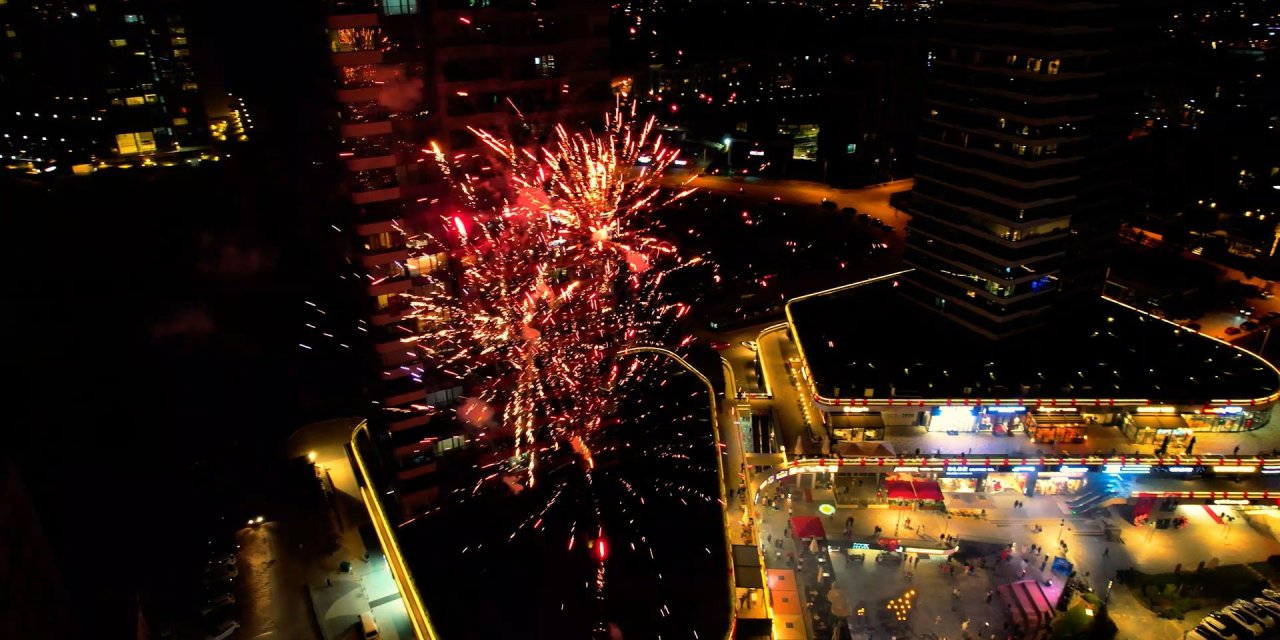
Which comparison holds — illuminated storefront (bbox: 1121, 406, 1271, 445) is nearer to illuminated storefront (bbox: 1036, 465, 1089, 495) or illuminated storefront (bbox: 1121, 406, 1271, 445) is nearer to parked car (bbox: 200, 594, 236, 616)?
illuminated storefront (bbox: 1036, 465, 1089, 495)

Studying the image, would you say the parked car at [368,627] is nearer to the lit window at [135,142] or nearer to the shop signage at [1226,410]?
the shop signage at [1226,410]

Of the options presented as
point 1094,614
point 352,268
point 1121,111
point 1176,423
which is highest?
point 1121,111


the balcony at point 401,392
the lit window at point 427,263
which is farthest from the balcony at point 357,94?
the balcony at point 401,392

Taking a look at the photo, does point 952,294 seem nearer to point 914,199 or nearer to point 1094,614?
point 914,199

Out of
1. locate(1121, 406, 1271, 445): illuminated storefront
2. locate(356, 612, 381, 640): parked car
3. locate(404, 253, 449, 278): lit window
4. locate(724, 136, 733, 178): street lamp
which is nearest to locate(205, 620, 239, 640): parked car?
locate(356, 612, 381, 640): parked car

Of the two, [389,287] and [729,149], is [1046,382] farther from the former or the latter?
[729,149]

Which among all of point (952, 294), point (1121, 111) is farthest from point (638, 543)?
point (1121, 111)
